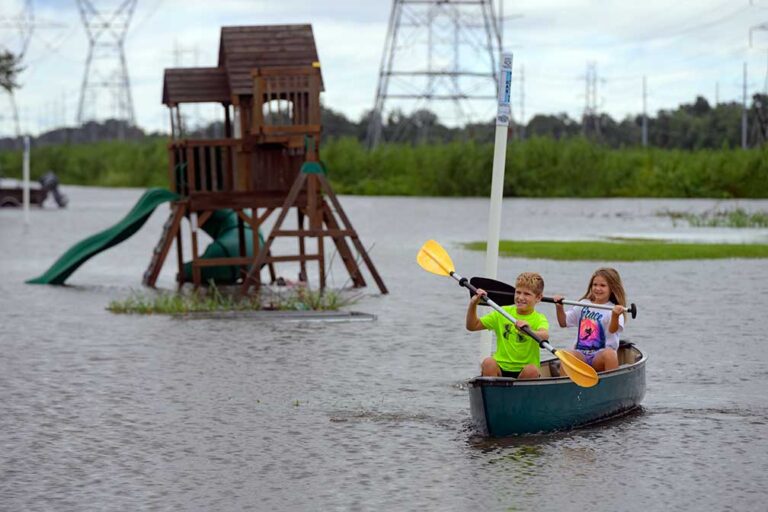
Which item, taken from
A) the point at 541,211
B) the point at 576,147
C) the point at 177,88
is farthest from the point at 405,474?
the point at 576,147

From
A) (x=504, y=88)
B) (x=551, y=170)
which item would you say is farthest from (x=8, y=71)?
(x=504, y=88)

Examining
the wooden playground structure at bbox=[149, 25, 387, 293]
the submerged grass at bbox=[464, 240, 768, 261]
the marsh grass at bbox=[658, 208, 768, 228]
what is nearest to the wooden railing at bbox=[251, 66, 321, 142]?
the wooden playground structure at bbox=[149, 25, 387, 293]

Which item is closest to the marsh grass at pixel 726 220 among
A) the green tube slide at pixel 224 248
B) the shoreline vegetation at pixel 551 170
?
the shoreline vegetation at pixel 551 170

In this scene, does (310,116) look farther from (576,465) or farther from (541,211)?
(541,211)

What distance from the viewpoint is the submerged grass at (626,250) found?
30969 millimetres

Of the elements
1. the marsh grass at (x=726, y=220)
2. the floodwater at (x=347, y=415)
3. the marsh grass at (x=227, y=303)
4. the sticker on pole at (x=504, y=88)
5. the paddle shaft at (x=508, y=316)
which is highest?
the sticker on pole at (x=504, y=88)

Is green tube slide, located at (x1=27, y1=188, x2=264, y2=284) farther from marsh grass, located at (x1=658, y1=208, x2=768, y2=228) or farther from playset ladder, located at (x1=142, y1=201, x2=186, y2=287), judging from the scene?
marsh grass, located at (x1=658, y1=208, x2=768, y2=228)

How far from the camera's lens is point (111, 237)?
25500 mm

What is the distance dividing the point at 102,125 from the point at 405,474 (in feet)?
487

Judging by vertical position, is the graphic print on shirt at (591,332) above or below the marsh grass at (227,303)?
above

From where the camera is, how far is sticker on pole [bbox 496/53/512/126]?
1339 centimetres

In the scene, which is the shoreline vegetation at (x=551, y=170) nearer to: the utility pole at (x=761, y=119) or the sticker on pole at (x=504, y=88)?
the utility pole at (x=761, y=119)

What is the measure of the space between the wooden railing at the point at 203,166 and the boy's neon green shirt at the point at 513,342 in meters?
13.1

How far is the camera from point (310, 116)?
79.2ft
